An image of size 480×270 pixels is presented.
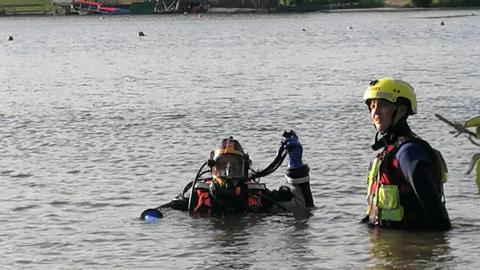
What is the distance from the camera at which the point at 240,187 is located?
14.4 metres

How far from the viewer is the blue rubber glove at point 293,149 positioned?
13992 mm

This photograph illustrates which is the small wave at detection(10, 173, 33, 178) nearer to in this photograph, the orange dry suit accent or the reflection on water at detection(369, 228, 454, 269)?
the reflection on water at detection(369, 228, 454, 269)

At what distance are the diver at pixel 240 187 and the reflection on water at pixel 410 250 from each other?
5.76ft

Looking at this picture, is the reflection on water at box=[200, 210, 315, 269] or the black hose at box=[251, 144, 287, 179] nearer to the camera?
the reflection on water at box=[200, 210, 315, 269]

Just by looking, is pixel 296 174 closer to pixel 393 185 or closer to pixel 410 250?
pixel 410 250

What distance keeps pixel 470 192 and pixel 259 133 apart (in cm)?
911

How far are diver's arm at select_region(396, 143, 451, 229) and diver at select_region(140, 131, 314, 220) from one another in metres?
3.03

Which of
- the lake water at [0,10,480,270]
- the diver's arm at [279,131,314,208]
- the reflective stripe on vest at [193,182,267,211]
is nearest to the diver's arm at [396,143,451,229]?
the lake water at [0,10,480,270]

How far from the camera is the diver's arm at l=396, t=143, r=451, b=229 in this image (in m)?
10.8

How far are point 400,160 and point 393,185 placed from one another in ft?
0.86

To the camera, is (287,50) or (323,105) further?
(287,50)

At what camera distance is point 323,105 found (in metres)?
31.0

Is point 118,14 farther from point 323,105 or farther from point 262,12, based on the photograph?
point 323,105

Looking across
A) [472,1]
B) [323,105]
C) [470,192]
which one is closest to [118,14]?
[472,1]
